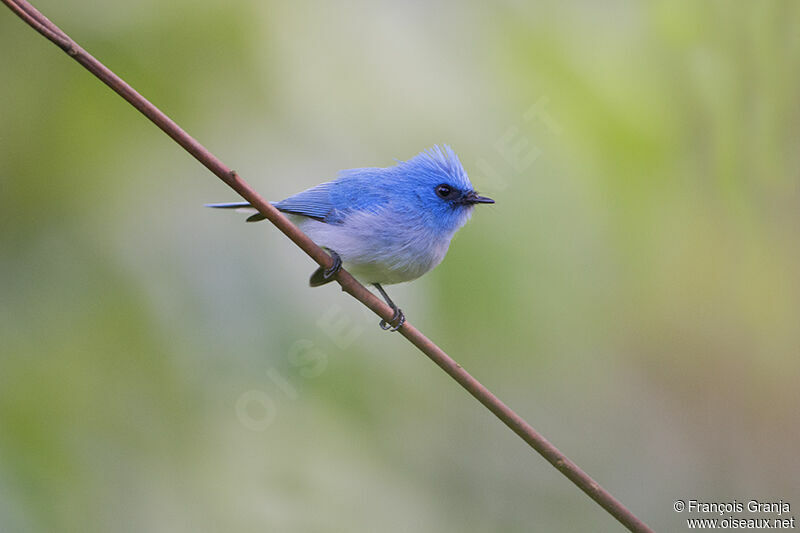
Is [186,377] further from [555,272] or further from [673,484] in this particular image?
[673,484]

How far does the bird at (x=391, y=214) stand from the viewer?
2850 millimetres

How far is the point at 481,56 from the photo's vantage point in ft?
8.57

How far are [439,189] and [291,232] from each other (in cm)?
136

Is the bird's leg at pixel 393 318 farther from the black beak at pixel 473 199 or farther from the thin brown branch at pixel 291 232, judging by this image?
the black beak at pixel 473 199

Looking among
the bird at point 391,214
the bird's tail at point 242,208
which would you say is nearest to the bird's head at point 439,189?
the bird at point 391,214

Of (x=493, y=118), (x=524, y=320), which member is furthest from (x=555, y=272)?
(x=493, y=118)


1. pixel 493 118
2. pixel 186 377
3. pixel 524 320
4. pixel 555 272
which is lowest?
pixel 186 377

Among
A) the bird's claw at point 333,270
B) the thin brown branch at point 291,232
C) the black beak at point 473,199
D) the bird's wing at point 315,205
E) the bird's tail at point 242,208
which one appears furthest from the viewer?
the bird's wing at point 315,205

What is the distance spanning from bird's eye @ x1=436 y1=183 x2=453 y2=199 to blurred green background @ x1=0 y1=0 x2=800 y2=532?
0.26 metres

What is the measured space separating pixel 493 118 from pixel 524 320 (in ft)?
2.30

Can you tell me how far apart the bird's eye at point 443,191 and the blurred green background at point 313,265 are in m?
0.26

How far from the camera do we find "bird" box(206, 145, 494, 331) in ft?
9.35

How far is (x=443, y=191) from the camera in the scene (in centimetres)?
304

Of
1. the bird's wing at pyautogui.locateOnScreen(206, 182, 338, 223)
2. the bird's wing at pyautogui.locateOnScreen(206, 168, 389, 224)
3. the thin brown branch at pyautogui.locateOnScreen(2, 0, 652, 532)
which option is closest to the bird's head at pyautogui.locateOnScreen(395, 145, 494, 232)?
the bird's wing at pyautogui.locateOnScreen(206, 168, 389, 224)
